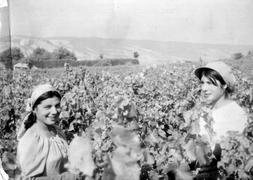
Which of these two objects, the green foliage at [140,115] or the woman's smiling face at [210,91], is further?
the woman's smiling face at [210,91]

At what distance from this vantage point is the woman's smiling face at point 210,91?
2.10 metres

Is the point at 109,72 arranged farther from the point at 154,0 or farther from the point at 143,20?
the point at 154,0

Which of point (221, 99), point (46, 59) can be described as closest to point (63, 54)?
point (46, 59)

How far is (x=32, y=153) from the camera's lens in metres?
1.96

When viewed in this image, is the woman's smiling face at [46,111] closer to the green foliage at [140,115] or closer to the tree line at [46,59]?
the green foliage at [140,115]

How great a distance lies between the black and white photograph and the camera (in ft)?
6.07

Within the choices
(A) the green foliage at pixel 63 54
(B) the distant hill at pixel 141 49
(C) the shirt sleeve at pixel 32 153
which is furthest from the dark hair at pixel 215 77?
(C) the shirt sleeve at pixel 32 153

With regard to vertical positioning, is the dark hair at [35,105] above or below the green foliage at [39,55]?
below

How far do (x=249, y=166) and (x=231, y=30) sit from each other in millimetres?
889

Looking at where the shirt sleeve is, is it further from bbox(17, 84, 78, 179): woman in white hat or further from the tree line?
the tree line

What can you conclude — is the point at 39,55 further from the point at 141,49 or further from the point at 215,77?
the point at 215,77

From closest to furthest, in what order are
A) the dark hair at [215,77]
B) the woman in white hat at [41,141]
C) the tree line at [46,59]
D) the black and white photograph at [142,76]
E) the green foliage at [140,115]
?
the green foliage at [140,115], the black and white photograph at [142,76], the woman in white hat at [41,141], the dark hair at [215,77], the tree line at [46,59]

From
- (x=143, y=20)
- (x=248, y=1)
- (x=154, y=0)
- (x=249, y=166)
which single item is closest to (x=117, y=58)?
(x=143, y=20)

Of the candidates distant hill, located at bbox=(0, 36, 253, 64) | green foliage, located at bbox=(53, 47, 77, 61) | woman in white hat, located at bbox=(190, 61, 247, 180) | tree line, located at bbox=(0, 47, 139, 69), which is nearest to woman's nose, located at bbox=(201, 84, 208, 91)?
woman in white hat, located at bbox=(190, 61, 247, 180)
